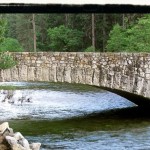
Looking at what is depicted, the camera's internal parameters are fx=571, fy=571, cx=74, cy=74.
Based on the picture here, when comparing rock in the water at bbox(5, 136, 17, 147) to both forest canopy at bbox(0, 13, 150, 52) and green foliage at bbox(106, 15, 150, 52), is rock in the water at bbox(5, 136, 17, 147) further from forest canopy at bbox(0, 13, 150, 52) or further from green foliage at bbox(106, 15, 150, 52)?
green foliage at bbox(106, 15, 150, 52)

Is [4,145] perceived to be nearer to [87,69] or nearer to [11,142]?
[11,142]

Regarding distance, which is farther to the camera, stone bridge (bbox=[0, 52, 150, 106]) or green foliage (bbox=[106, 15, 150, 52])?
green foliage (bbox=[106, 15, 150, 52])

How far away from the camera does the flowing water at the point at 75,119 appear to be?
1340 cm

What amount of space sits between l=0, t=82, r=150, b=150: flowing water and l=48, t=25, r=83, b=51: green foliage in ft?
31.3

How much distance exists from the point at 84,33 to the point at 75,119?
Answer: 19.6m

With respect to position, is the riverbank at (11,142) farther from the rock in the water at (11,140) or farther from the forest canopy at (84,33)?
the forest canopy at (84,33)

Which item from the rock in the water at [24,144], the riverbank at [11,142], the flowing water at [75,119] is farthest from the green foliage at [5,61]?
the rock in the water at [24,144]

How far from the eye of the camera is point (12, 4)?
301 inches

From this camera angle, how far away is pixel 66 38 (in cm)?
3534

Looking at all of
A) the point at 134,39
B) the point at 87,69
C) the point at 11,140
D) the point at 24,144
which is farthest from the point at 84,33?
the point at 11,140

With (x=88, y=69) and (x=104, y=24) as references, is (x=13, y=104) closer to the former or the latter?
(x=88, y=69)

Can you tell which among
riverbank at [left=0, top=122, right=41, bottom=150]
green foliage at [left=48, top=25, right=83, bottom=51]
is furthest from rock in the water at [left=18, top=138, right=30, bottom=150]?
green foliage at [left=48, top=25, right=83, bottom=51]

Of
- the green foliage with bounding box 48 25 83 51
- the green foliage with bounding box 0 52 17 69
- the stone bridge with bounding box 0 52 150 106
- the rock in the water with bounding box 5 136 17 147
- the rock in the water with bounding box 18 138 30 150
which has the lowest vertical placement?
the green foliage with bounding box 48 25 83 51

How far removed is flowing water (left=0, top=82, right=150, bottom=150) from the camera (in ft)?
44.0
